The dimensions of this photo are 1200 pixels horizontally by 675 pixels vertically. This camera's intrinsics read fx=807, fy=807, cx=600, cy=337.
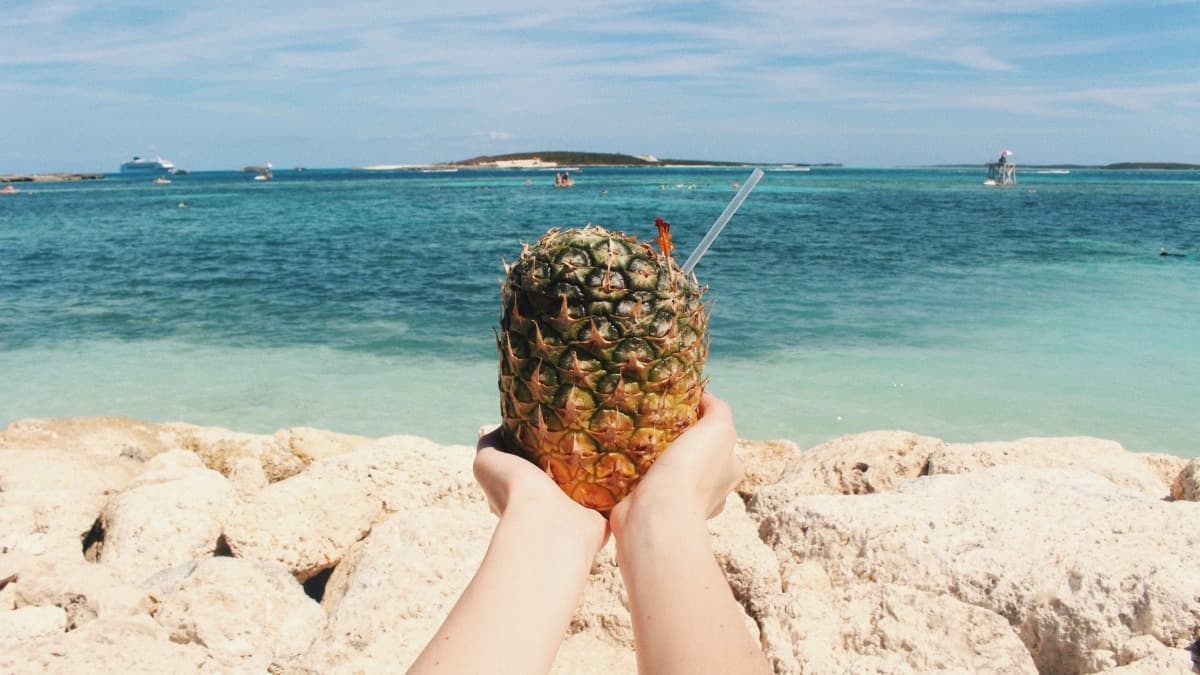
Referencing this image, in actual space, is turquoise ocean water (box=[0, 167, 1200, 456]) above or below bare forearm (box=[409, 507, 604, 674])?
below

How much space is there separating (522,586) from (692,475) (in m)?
0.55

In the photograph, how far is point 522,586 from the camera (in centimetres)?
173

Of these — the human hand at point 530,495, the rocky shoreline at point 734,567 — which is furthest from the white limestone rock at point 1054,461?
the human hand at point 530,495

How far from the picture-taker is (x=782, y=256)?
21.0m

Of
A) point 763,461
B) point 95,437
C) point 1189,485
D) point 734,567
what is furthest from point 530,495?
point 95,437

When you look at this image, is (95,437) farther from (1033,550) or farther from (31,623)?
(1033,550)

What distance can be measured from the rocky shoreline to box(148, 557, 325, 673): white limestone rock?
1 cm

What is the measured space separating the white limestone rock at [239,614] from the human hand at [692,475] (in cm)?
222

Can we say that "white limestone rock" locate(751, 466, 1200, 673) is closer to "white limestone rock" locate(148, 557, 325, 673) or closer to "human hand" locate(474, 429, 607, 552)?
"human hand" locate(474, 429, 607, 552)

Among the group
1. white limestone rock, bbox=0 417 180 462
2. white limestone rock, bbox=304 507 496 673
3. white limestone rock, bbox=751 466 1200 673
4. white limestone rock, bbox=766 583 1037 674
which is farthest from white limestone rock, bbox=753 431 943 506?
white limestone rock, bbox=0 417 180 462

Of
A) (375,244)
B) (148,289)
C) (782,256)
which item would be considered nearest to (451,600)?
(148,289)

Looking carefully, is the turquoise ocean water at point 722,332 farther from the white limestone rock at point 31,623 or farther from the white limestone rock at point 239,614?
the white limestone rock at point 31,623

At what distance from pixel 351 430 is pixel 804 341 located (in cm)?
659

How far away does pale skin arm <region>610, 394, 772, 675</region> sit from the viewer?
166cm
